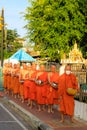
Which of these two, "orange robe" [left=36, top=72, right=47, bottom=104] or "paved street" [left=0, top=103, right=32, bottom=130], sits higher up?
"orange robe" [left=36, top=72, right=47, bottom=104]

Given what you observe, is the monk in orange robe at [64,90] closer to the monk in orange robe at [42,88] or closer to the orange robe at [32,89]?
the monk in orange robe at [42,88]

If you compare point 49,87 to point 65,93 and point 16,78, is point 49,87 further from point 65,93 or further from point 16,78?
point 16,78

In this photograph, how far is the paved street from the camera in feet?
49.7

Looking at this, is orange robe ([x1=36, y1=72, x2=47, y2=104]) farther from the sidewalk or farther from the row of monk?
the sidewalk

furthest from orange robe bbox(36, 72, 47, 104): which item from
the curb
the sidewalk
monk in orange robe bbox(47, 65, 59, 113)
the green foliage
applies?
the green foliage

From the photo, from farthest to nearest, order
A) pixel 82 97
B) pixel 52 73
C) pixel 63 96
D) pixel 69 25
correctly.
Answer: pixel 69 25 → pixel 52 73 → pixel 82 97 → pixel 63 96

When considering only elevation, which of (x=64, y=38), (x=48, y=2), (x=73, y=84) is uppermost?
(x=48, y=2)

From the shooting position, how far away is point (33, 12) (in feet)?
182

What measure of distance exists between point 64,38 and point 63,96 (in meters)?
38.6

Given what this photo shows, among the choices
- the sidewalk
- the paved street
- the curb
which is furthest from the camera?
the paved street

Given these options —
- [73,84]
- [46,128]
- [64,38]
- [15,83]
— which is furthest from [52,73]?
[64,38]

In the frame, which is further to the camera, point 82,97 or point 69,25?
point 69,25

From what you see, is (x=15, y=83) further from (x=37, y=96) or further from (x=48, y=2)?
(x=48, y=2)

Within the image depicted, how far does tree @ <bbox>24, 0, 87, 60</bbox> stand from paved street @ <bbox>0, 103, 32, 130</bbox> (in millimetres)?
33871
